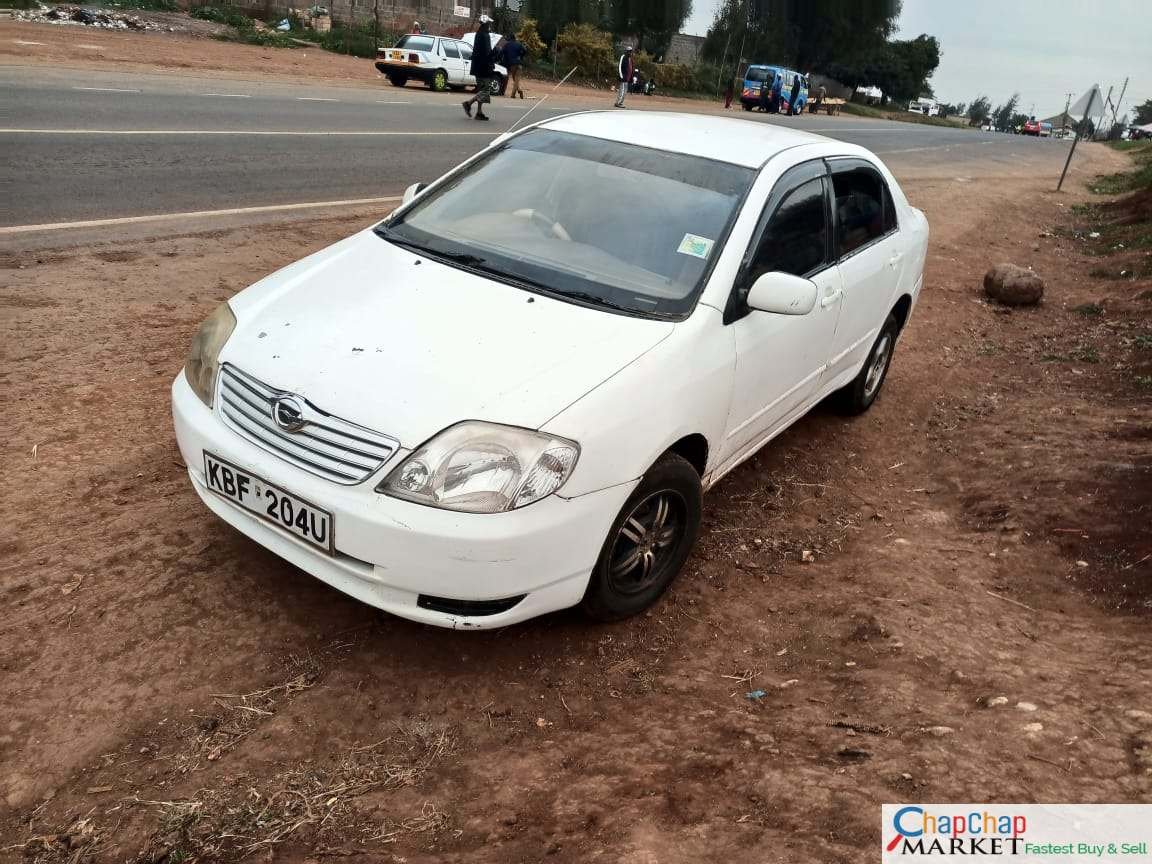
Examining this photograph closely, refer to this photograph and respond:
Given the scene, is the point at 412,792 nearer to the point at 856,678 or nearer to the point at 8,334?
the point at 856,678

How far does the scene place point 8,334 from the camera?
16.4 feet

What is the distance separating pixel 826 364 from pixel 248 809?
3.40 meters

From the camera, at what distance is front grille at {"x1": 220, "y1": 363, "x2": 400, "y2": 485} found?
271 cm

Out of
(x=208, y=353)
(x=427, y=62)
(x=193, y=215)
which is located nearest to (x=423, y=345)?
(x=208, y=353)

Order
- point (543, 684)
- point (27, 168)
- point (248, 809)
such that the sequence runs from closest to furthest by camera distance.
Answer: point (248, 809) < point (543, 684) < point (27, 168)

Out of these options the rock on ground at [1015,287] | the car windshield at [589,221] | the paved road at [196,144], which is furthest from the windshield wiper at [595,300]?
the rock on ground at [1015,287]

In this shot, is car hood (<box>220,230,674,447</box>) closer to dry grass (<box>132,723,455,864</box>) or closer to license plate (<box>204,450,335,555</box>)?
license plate (<box>204,450,335,555</box>)

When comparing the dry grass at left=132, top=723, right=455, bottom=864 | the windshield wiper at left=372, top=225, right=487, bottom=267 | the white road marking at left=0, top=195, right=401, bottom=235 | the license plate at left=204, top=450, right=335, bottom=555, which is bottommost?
the dry grass at left=132, top=723, right=455, bottom=864

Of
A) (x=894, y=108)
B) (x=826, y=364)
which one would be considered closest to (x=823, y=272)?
(x=826, y=364)

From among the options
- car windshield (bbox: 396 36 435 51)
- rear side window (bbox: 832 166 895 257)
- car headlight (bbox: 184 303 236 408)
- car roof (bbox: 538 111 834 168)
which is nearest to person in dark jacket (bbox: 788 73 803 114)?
car windshield (bbox: 396 36 435 51)

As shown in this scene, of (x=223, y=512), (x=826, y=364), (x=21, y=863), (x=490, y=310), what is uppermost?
(x=490, y=310)

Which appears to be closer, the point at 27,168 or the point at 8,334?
the point at 8,334

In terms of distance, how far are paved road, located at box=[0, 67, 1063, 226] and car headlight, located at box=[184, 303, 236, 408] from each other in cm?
475

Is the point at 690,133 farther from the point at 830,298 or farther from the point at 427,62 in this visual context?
the point at 427,62
